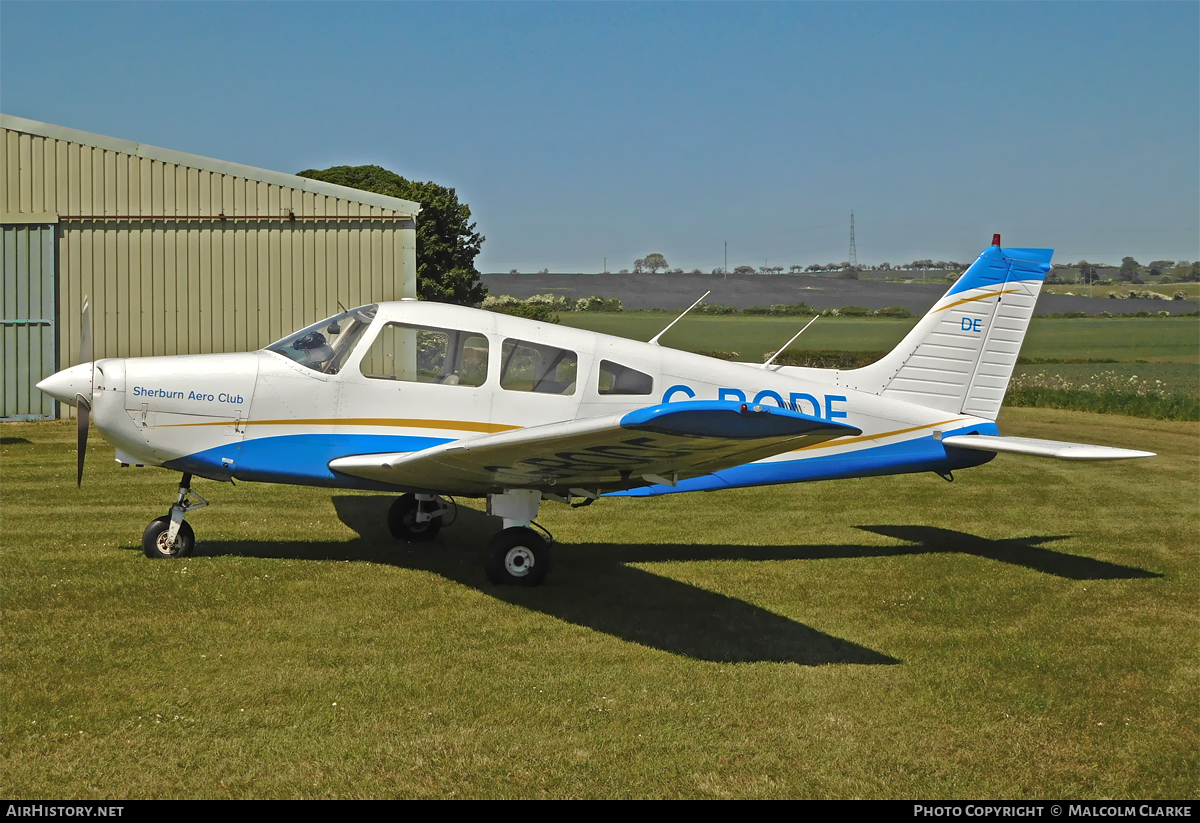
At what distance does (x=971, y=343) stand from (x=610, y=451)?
4.65 metres

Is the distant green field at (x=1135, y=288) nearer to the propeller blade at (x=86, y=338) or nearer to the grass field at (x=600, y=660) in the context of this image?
the grass field at (x=600, y=660)

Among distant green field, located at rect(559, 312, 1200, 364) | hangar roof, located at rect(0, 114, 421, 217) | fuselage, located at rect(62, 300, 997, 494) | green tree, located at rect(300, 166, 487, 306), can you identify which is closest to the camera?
fuselage, located at rect(62, 300, 997, 494)

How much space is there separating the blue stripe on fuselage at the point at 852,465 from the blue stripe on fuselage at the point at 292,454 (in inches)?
80.5

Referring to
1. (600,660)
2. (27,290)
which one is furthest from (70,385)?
(27,290)

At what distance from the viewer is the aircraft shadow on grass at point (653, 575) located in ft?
21.3

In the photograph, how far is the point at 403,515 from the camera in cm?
921

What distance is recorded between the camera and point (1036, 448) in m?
8.41

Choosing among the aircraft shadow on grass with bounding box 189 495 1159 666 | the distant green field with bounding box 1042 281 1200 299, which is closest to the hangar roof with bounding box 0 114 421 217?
the aircraft shadow on grass with bounding box 189 495 1159 666

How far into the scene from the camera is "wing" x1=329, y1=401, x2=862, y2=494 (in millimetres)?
5312

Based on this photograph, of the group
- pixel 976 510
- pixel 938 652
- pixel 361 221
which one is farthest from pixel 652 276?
pixel 938 652

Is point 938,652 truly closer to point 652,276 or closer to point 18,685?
point 18,685

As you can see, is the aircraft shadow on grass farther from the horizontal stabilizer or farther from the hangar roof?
the hangar roof

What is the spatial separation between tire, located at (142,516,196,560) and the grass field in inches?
7.5

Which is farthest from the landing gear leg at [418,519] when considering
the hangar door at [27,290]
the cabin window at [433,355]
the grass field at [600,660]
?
the hangar door at [27,290]
